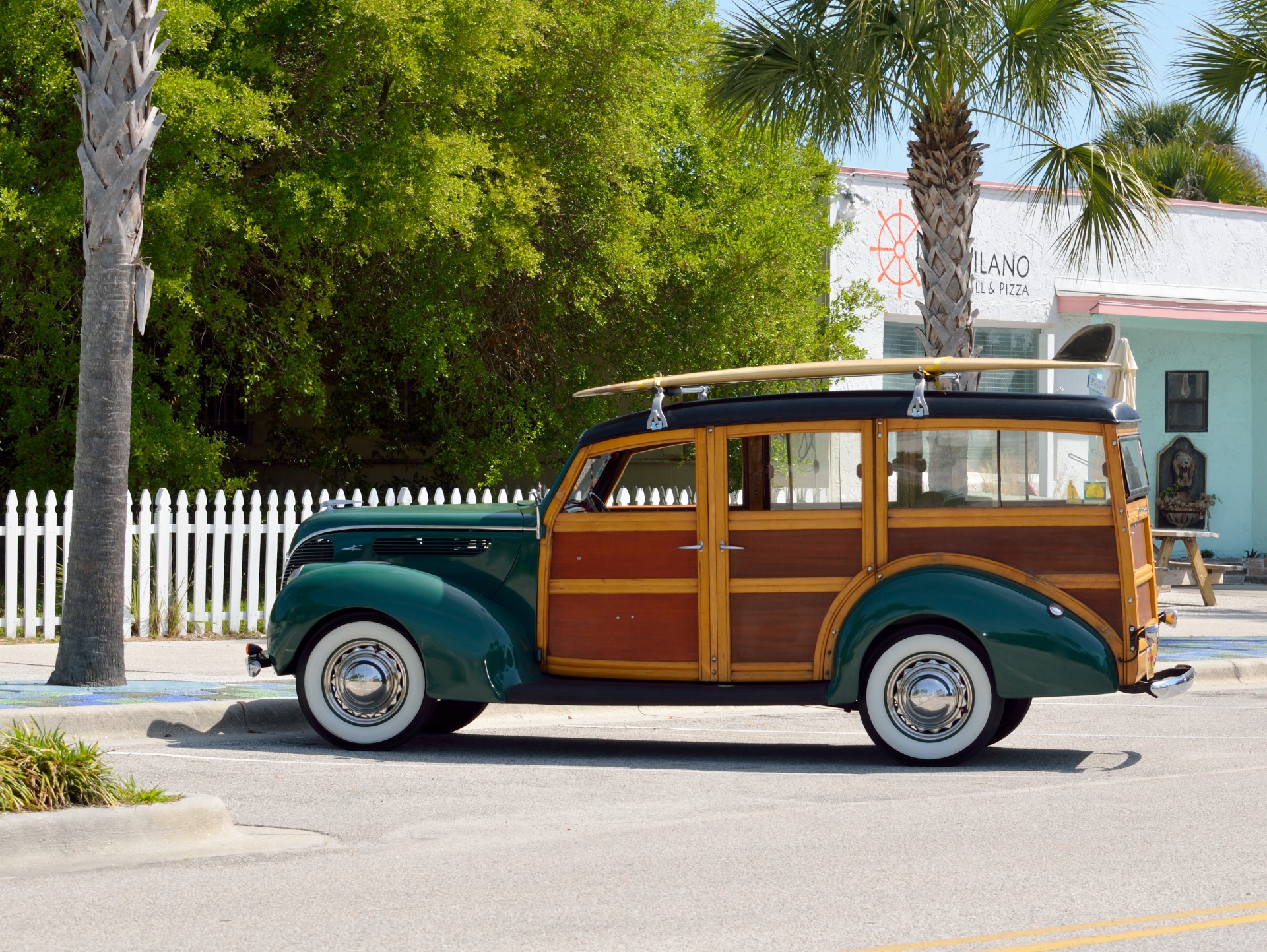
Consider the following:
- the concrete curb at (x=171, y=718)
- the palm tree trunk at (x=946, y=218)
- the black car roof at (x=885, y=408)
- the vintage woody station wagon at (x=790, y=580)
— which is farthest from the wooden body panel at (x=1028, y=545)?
the palm tree trunk at (x=946, y=218)

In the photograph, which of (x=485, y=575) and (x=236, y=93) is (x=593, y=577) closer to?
(x=485, y=575)

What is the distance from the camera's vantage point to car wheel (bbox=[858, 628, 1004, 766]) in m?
8.59

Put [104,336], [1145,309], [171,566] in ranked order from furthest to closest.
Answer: [1145,309] < [171,566] < [104,336]

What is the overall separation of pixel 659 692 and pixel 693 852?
99.9 inches

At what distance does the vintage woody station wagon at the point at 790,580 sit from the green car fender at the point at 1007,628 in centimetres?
1

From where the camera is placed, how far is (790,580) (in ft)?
29.5

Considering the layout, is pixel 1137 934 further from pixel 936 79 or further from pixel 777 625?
pixel 936 79

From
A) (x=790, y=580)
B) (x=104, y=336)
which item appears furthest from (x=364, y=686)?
(x=104, y=336)

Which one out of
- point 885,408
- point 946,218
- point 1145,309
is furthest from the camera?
point 1145,309

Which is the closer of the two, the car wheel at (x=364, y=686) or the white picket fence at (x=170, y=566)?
the car wheel at (x=364, y=686)

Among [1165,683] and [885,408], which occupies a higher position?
[885,408]

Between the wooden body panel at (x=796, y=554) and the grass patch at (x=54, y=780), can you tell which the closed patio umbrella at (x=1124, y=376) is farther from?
the grass patch at (x=54, y=780)

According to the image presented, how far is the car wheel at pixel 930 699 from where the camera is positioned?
28.2ft

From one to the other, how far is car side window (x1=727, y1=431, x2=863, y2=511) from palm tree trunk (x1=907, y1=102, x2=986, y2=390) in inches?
239
